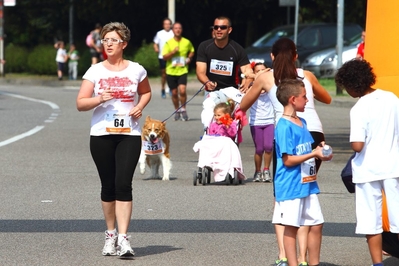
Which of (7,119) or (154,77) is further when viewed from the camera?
(154,77)

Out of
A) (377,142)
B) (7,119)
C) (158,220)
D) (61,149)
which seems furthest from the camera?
(7,119)

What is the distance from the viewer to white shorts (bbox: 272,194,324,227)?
6.98 meters

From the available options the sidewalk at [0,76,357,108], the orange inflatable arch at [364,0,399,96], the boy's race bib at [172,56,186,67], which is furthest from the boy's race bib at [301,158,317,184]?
the sidewalk at [0,76,357,108]

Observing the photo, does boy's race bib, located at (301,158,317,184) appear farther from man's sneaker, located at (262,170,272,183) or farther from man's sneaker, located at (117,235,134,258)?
man's sneaker, located at (262,170,272,183)

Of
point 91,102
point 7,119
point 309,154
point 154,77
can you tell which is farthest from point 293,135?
point 154,77

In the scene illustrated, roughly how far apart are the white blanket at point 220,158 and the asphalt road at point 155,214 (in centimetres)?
20

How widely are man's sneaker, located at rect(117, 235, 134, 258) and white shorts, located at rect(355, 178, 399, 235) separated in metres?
1.76

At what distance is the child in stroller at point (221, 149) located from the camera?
40.1ft

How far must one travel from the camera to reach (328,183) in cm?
1262

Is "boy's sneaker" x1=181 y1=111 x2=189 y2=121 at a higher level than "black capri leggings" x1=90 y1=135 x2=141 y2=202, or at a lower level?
lower

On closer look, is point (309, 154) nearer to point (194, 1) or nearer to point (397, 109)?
point (397, 109)

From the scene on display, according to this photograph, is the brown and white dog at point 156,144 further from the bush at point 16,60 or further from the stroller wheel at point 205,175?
the bush at point 16,60

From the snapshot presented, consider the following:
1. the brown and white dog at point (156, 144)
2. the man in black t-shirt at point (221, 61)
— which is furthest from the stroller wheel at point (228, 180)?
the man in black t-shirt at point (221, 61)

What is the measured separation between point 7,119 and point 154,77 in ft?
56.2
